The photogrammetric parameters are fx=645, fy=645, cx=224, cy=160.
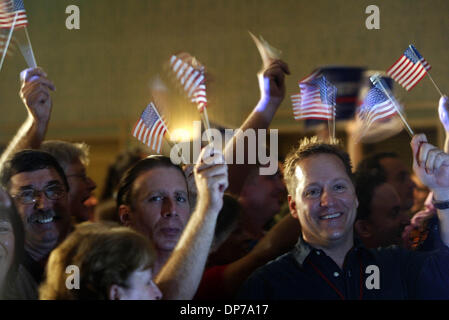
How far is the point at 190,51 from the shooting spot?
4750mm

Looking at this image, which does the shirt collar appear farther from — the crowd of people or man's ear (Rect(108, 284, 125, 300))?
man's ear (Rect(108, 284, 125, 300))

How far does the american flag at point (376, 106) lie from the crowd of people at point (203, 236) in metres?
0.25

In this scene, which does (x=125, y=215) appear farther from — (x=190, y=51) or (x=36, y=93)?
(x=190, y=51)

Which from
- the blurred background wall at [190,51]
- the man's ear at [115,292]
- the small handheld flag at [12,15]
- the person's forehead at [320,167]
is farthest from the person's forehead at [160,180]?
the blurred background wall at [190,51]

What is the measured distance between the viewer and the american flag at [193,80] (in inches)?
91.6

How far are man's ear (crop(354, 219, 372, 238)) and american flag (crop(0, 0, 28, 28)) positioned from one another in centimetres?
146

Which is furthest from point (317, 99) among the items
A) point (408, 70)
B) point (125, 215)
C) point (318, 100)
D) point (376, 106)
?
point (125, 215)

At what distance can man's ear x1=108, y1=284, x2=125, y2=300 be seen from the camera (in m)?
1.60

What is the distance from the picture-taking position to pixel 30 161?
207 cm

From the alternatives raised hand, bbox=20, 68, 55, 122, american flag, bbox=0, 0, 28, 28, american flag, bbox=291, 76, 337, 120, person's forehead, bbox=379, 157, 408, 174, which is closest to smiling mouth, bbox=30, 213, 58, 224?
raised hand, bbox=20, 68, 55, 122

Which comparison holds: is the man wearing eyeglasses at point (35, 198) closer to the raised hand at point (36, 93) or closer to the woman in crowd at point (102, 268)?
the raised hand at point (36, 93)

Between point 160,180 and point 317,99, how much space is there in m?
0.76
